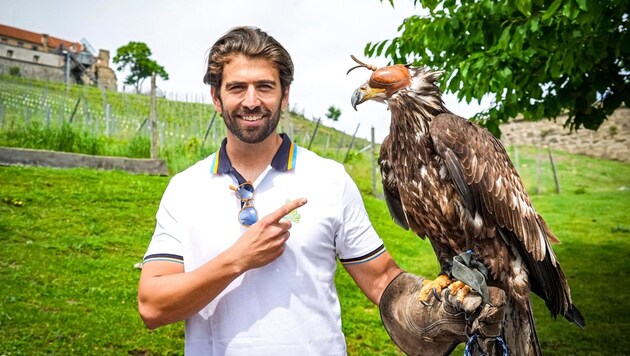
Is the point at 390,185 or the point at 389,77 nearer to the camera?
the point at 389,77

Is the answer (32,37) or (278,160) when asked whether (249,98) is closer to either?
(278,160)

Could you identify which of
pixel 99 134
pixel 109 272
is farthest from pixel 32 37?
pixel 109 272

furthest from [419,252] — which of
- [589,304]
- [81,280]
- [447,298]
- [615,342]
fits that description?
[447,298]

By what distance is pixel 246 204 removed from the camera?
6.88 ft

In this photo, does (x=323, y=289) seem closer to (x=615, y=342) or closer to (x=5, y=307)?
(x=5, y=307)

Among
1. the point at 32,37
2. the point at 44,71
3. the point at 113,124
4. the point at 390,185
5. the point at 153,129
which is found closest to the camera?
the point at 390,185

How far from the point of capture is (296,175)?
7.29 ft

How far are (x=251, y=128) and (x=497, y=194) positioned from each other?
1.14m

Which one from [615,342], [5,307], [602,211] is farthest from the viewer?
[602,211]

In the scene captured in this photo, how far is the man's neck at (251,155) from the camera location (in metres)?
2.24

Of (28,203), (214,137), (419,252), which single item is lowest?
(419,252)

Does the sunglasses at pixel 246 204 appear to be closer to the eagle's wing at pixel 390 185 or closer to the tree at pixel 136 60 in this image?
the eagle's wing at pixel 390 185

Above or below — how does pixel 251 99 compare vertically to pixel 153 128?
above

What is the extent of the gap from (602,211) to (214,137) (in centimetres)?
1102
